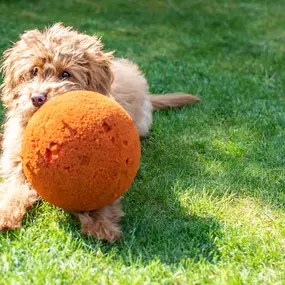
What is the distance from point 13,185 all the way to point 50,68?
844mm

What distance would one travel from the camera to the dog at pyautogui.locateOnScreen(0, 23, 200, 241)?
3.06m

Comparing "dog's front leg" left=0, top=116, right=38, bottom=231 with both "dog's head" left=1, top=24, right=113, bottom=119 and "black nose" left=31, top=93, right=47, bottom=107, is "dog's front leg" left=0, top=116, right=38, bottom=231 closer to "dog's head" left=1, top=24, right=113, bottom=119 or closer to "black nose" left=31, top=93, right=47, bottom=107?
"dog's head" left=1, top=24, right=113, bottom=119

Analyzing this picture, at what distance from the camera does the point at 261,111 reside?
541 cm

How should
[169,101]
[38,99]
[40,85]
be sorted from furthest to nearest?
[169,101] < [40,85] < [38,99]

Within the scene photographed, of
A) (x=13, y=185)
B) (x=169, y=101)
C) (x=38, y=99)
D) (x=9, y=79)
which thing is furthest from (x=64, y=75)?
(x=169, y=101)

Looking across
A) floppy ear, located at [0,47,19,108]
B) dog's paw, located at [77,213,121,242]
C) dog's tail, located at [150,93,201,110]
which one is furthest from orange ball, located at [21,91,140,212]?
dog's tail, located at [150,93,201,110]

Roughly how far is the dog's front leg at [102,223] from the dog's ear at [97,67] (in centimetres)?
99

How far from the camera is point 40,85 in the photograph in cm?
329

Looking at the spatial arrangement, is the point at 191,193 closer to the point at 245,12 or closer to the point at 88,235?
the point at 88,235

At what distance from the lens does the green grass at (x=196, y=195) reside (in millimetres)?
2682

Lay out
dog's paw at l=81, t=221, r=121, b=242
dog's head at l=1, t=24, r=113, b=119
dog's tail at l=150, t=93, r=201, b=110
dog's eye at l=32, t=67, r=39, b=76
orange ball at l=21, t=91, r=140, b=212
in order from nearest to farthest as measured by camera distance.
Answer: orange ball at l=21, t=91, r=140, b=212
dog's paw at l=81, t=221, r=121, b=242
dog's head at l=1, t=24, r=113, b=119
dog's eye at l=32, t=67, r=39, b=76
dog's tail at l=150, t=93, r=201, b=110

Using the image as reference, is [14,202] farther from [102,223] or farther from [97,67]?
[97,67]

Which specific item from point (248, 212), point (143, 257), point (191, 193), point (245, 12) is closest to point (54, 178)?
point (143, 257)

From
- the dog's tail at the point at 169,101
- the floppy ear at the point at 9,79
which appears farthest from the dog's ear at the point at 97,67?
the dog's tail at the point at 169,101
